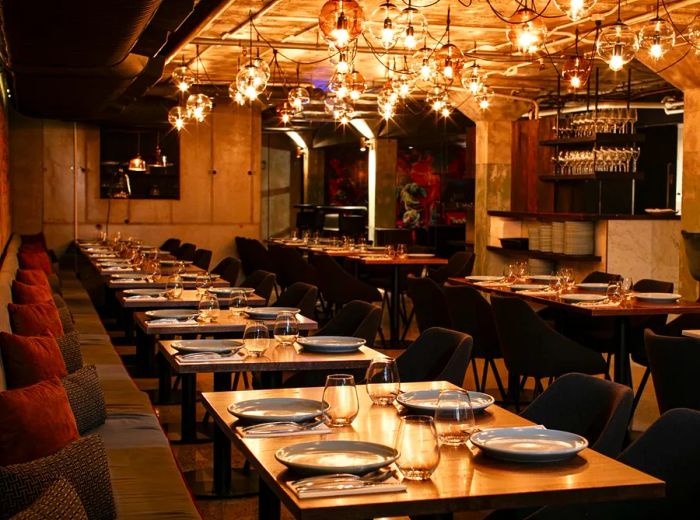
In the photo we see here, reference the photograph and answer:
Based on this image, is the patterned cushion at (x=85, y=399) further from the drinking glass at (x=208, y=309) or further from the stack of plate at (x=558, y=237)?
the stack of plate at (x=558, y=237)

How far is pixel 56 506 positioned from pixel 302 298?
4.86 m

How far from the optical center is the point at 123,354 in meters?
9.75

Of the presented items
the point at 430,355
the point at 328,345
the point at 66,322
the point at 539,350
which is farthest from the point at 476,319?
the point at 66,322

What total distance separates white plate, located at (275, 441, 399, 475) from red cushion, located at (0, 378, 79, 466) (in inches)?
47.5

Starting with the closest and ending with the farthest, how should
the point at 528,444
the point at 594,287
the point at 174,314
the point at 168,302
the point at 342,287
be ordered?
the point at 528,444 < the point at 174,314 < the point at 168,302 < the point at 594,287 < the point at 342,287

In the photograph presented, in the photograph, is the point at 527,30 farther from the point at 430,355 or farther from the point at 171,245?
the point at 171,245

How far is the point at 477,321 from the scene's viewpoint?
7.07 m

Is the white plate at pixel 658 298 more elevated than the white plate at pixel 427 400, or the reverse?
the white plate at pixel 658 298

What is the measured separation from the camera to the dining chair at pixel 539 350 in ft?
20.2

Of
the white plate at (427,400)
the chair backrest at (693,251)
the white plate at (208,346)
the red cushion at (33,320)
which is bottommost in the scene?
the red cushion at (33,320)

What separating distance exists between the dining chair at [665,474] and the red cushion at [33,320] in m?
3.92

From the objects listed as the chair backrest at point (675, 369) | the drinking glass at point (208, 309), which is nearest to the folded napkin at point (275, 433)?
the chair backrest at point (675, 369)

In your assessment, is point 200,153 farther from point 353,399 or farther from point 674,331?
point 353,399

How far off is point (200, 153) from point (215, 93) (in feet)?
4.09
